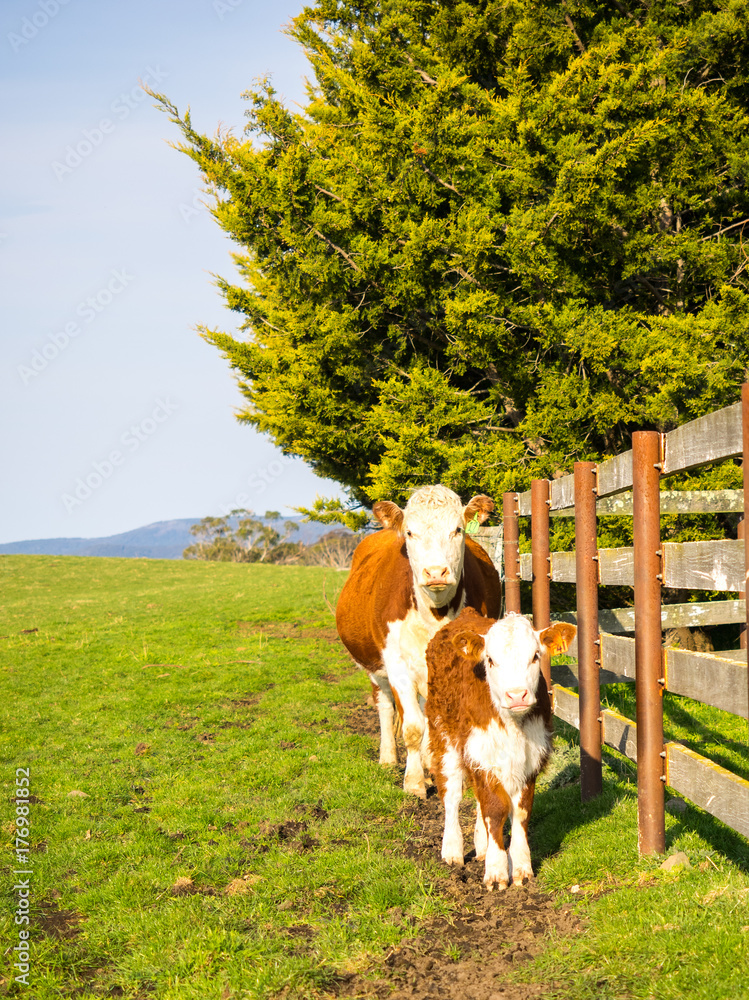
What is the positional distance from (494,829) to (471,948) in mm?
735

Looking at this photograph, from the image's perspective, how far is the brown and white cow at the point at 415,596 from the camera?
5809mm

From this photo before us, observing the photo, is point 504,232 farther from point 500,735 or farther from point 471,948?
point 471,948

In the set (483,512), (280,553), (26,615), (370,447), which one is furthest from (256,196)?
(280,553)

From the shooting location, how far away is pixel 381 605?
6852mm

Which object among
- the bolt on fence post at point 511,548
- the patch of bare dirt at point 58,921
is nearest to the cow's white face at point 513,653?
the patch of bare dirt at point 58,921

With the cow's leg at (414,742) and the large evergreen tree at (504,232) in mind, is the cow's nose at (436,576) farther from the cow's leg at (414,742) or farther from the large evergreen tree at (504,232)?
→ the large evergreen tree at (504,232)

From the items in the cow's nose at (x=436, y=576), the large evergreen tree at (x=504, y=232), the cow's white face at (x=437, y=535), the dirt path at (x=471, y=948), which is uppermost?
the large evergreen tree at (x=504, y=232)

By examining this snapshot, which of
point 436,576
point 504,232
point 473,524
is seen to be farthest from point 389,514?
point 504,232

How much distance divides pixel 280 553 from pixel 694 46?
60475 mm

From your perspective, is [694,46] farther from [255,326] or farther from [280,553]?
[280,553]

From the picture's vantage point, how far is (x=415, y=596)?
6359 mm

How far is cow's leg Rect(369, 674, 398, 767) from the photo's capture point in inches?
293

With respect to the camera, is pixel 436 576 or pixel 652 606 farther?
pixel 436 576

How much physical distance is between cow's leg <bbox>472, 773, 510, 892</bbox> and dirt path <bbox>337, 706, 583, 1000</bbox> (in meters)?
0.09
